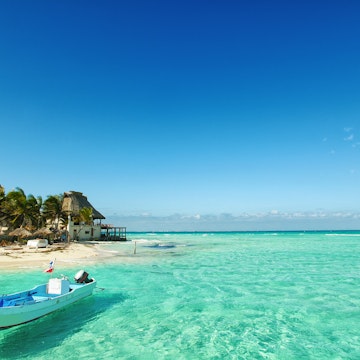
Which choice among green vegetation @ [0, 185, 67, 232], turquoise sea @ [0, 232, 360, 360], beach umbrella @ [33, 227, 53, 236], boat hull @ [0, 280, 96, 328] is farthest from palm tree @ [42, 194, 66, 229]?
boat hull @ [0, 280, 96, 328]

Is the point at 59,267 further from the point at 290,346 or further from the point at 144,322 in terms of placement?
the point at 290,346

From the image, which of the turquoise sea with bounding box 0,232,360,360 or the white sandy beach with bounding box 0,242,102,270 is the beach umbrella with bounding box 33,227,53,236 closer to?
the white sandy beach with bounding box 0,242,102,270

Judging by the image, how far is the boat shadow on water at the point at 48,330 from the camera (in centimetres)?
938

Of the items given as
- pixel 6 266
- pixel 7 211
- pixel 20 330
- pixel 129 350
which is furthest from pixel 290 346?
pixel 7 211

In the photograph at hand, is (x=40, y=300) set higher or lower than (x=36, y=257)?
higher

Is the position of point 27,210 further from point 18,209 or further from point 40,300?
point 40,300

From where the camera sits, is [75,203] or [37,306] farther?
[75,203]

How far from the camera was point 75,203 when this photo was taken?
5616 centimetres

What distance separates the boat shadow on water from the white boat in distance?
0.36 metres

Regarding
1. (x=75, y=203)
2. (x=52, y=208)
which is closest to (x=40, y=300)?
(x=52, y=208)

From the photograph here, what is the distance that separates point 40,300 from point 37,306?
838 mm

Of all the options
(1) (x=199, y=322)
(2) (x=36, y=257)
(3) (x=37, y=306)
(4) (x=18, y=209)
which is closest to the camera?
(3) (x=37, y=306)

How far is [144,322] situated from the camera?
12000mm

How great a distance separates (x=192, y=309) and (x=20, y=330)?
23.9 feet
